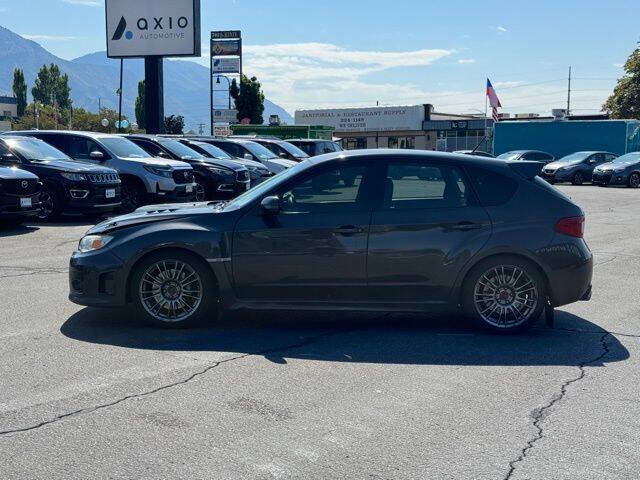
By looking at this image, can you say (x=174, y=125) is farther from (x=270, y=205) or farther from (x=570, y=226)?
(x=570, y=226)

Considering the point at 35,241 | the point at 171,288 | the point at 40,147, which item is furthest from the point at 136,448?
the point at 40,147

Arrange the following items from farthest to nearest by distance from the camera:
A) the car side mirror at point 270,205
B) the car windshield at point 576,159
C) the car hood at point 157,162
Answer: the car windshield at point 576,159
the car hood at point 157,162
the car side mirror at point 270,205

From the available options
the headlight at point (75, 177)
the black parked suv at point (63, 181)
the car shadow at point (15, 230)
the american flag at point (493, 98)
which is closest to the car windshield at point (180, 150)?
the black parked suv at point (63, 181)

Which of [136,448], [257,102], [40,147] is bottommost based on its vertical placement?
[136,448]

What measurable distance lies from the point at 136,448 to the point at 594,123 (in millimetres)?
41096

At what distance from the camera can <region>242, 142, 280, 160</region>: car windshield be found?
2256cm

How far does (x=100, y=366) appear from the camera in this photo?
5.68 metres

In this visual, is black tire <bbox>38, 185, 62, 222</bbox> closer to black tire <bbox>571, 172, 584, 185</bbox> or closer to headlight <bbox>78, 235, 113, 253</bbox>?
headlight <bbox>78, 235, 113, 253</bbox>

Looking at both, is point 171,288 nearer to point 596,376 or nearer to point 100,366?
point 100,366

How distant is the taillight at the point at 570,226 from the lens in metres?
6.76

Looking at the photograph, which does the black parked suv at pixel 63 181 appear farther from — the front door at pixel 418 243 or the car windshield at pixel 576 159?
the car windshield at pixel 576 159

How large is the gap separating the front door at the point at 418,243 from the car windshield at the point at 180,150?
506 inches

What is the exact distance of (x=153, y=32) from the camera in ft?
106

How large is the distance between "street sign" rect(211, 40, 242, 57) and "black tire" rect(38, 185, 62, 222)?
43.4m
